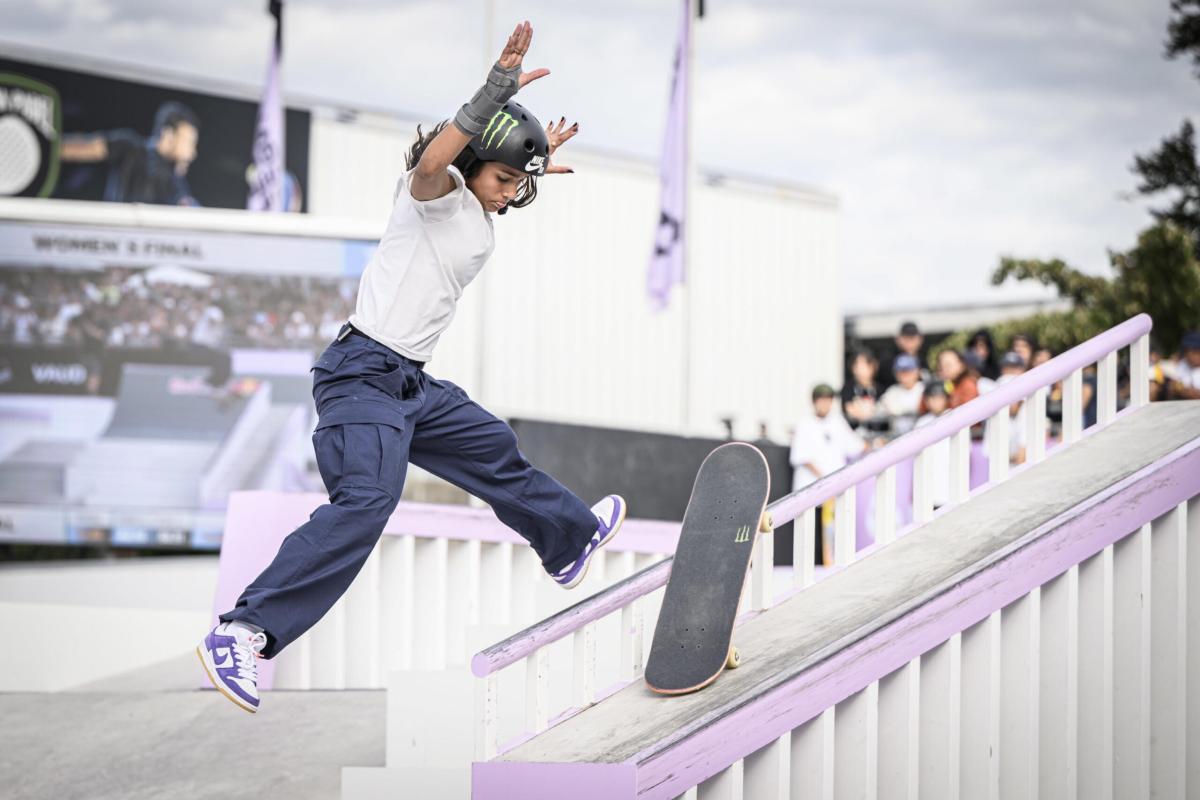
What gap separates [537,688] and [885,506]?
1.50 metres

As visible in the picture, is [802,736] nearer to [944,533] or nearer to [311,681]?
[944,533]

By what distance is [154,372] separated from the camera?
28.7 feet

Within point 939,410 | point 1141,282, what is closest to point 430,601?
point 939,410

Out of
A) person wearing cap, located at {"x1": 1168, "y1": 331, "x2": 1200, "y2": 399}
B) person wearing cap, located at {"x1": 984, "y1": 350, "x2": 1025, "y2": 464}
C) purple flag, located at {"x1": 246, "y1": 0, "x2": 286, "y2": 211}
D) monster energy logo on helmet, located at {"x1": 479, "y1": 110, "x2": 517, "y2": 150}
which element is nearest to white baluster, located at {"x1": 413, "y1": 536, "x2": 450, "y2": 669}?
monster energy logo on helmet, located at {"x1": 479, "y1": 110, "x2": 517, "y2": 150}

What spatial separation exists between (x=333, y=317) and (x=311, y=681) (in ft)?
11.3

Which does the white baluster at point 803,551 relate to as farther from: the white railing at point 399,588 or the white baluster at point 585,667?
the white railing at point 399,588

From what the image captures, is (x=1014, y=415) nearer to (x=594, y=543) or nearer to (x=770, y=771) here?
(x=594, y=543)

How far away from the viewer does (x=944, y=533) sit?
4230 mm

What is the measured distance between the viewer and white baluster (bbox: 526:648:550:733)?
3551 millimetres

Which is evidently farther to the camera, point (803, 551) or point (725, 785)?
point (803, 551)

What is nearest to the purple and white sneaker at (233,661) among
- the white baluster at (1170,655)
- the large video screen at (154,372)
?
the white baluster at (1170,655)

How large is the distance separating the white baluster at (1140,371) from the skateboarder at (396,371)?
257 centimetres

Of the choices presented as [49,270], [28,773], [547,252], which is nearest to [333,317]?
[49,270]

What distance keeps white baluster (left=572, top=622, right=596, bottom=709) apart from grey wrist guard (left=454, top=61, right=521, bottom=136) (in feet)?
5.10
